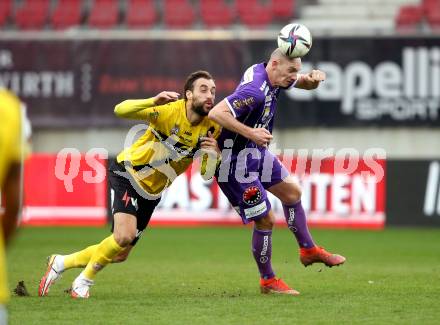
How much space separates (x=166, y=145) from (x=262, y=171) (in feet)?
3.31

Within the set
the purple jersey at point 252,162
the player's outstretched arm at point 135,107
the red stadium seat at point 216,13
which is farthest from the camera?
the red stadium seat at point 216,13

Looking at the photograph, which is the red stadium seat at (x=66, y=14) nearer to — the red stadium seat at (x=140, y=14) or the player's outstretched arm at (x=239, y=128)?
the red stadium seat at (x=140, y=14)

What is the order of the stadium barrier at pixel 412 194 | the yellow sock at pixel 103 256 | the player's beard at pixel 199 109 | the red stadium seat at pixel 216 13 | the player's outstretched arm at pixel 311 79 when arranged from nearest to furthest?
the yellow sock at pixel 103 256
the player's beard at pixel 199 109
the player's outstretched arm at pixel 311 79
the stadium barrier at pixel 412 194
the red stadium seat at pixel 216 13

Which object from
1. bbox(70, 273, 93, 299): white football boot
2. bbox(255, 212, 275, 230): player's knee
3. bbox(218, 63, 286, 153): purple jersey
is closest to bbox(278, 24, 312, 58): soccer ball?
bbox(218, 63, 286, 153): purple jersey

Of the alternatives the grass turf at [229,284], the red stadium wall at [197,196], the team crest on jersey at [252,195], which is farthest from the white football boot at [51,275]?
the red stadium wall at [197,196]

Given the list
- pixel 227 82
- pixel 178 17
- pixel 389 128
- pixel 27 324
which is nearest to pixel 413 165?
pixel 389 128

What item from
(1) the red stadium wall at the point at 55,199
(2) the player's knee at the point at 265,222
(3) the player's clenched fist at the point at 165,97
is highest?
(3) the player's clenched fist at the point at 165,97

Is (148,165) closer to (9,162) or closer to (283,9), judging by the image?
(9,162)

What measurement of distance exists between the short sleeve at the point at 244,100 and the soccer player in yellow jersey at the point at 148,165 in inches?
8.8

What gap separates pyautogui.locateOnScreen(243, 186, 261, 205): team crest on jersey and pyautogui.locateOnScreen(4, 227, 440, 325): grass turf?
0.90 metres

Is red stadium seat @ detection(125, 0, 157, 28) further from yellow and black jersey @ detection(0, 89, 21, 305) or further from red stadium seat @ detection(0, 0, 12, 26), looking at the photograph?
yellow and black jersey @ detection(0, 89, 21, 305)

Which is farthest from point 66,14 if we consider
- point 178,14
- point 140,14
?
point 178,14

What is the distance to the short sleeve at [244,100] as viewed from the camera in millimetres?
8992

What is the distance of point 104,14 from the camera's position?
23.7m
